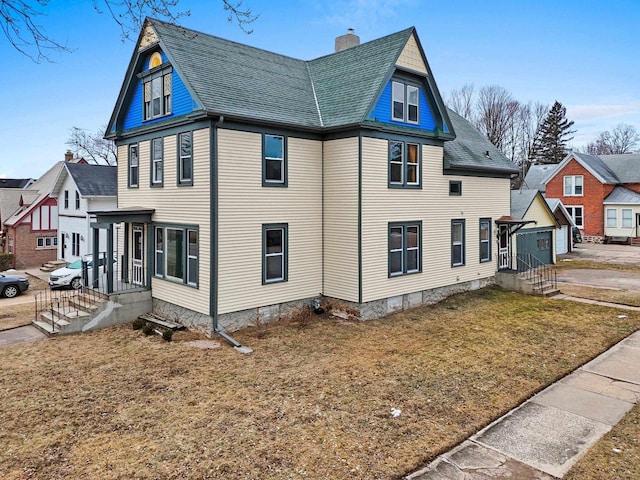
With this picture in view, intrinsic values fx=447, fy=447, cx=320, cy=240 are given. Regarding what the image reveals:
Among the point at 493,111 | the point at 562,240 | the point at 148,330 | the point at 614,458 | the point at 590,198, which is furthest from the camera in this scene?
the point at 493,111

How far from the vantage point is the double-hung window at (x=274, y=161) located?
1415cm

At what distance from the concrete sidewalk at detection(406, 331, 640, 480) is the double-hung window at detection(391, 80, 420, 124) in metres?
9.80

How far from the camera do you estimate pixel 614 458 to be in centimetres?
672

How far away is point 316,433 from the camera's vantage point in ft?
24.6

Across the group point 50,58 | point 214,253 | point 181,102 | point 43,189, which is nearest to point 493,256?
point 214,253

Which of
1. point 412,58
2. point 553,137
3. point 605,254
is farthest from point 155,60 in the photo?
point 553,137

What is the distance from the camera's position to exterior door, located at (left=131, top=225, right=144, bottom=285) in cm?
1652

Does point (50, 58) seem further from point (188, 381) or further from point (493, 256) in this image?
point (493, 256)

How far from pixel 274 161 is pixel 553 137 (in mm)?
55949

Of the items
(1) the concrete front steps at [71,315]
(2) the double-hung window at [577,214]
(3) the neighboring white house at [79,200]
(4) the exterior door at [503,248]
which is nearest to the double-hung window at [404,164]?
(4) the exterior door at [503,248]

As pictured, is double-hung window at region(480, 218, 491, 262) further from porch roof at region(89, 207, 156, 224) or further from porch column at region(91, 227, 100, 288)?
porch column at region(91, 227, 100, 288)

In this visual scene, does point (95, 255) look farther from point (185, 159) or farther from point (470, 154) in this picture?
point (470, 154)

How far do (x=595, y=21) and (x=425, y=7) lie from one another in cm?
725

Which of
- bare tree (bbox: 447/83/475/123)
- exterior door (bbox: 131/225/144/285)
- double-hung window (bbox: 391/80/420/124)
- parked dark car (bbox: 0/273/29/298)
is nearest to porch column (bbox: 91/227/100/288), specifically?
exterior door (bbox: 131/225/144/285)
